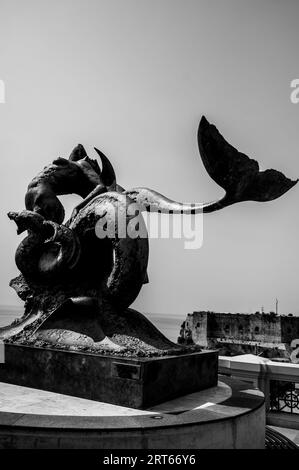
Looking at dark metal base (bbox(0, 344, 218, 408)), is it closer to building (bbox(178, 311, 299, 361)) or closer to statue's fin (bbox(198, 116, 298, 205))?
statue's fin (bbox(198, 116, 298, 205))

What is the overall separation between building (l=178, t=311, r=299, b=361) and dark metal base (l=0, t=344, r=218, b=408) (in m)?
40.0

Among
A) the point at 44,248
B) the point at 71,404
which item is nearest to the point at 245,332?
the point at 44,248

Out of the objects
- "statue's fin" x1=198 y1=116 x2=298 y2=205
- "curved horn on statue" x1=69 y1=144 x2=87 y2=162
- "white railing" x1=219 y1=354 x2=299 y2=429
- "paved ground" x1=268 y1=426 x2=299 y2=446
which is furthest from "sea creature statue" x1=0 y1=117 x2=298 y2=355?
"paved ground" x1=268 y1=426 x2=299 y2=446

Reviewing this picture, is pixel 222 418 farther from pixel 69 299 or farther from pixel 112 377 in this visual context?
pixel 69 299

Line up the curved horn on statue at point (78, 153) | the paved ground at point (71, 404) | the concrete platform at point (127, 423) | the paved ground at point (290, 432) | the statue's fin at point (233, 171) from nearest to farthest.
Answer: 1. the concrete platform at point (127, 423)
2. the paved ground at point (71, 404)
3. the statue's fin at point (233, 171)
4. the paved ground at point (290, 432)
5. the curved horn on statue at point (78, 153)

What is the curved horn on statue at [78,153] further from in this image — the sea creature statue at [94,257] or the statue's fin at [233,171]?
the statue's fin at [233,171]

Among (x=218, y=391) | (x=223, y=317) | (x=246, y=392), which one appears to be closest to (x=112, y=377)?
(x=218, y=391)

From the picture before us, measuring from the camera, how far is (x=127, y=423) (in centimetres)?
326

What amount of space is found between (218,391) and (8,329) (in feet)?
9.95

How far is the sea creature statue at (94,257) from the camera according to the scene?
469cm

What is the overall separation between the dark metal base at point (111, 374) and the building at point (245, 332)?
40.0 m

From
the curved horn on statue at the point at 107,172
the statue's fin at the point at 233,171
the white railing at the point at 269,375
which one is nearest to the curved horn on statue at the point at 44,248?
the curved horn on statue at the point at 107,172

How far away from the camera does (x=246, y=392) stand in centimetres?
488

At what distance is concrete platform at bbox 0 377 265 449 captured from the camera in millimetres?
3043
